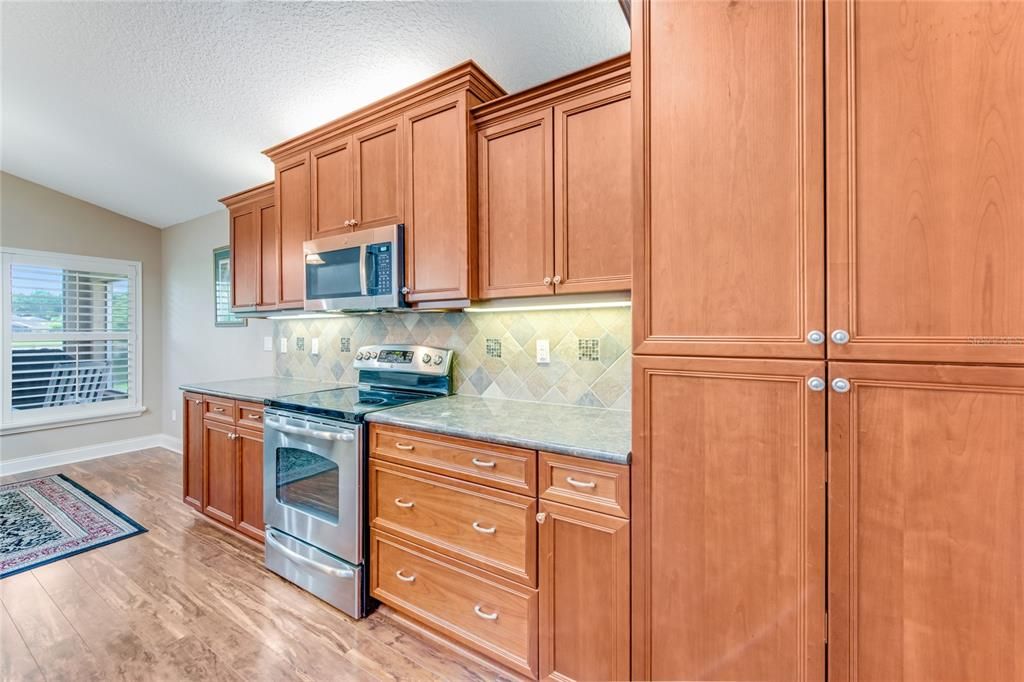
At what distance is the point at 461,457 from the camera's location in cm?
166

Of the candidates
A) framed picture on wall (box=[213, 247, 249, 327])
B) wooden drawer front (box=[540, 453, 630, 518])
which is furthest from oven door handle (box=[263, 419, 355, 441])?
framed picture on wall (box=[213, 247, 249, 327])

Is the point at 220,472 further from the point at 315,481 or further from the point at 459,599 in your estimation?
the point at 459,599

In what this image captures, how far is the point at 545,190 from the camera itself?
6.07 ft

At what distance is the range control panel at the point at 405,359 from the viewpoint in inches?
97.6

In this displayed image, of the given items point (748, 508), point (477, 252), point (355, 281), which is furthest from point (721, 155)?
point (355, 281)

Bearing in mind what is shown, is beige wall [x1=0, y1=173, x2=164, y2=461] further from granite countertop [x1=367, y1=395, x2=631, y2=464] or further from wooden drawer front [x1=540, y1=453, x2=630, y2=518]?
wooden drawer front [x1=540, y1=453, x2=630, y2=518]

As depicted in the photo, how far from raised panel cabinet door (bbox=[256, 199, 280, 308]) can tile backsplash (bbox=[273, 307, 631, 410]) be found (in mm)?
532

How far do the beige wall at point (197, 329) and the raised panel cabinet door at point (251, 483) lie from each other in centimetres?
118

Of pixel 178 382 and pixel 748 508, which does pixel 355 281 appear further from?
pixel 178 382

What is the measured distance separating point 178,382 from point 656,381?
5.53 metres

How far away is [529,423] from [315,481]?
1190 mm

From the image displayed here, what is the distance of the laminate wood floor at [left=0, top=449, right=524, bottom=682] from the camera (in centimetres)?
167

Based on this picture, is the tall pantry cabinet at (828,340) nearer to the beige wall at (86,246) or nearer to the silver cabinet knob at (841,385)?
the silver cabinet knob at (841,385)

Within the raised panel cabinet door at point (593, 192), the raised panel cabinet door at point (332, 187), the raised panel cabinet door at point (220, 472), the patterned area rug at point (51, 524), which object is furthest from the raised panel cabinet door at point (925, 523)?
the patterned area rug at point (51, 524)
